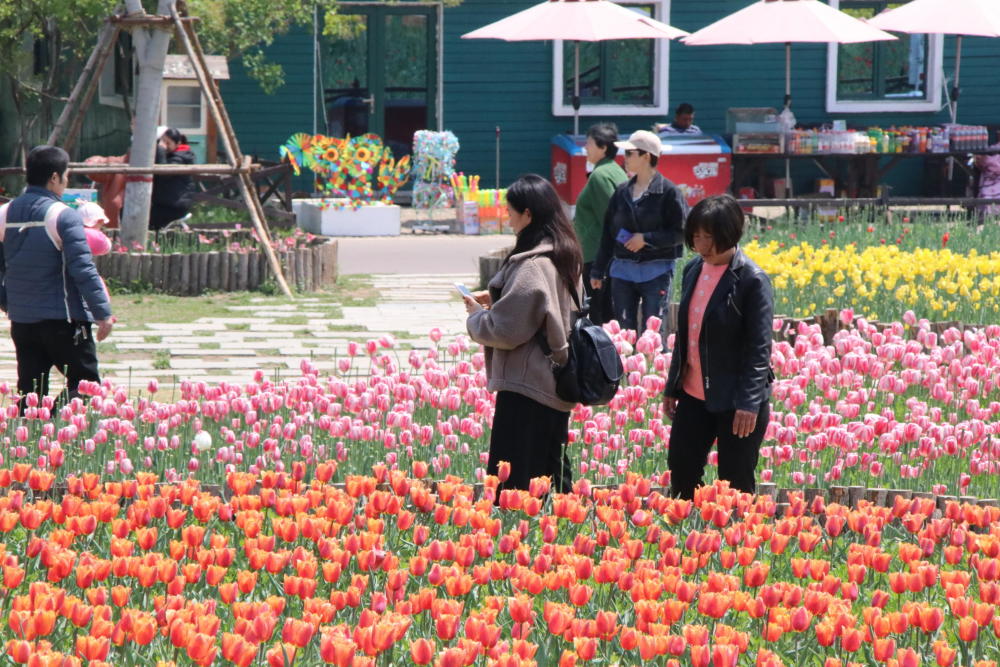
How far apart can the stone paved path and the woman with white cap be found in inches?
65.7

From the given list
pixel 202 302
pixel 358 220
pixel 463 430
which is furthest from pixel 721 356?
pixel 358 220

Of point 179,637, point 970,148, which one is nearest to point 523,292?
point 179,637

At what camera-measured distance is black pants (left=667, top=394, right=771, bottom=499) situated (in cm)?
582

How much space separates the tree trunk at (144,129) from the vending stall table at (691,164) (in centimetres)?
706

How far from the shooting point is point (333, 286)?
1421 centimetres

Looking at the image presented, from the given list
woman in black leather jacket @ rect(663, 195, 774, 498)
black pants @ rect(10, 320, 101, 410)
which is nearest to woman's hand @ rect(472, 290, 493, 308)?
woman in black leather jacket @ rect(663, 195, 774, 498)

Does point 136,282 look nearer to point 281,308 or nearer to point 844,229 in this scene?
point 281,308

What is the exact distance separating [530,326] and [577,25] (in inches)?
480

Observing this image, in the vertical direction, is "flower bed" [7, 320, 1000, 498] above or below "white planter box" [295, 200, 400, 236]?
below

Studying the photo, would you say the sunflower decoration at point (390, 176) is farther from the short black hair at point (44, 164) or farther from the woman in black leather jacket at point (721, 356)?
the woman in black leather jacket at point (721, 356)

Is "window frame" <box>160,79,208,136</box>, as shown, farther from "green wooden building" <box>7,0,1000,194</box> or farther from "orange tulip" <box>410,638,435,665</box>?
"orange tulip" <box>410,638,435,665</box>

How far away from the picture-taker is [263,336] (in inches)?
440

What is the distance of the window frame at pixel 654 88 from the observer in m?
22.0

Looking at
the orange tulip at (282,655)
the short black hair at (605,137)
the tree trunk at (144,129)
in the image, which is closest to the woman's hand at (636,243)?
the short black hair at (605,137)
